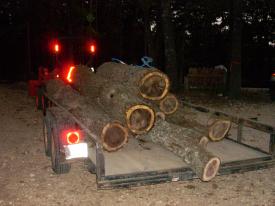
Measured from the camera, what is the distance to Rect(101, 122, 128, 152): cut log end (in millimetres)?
5957

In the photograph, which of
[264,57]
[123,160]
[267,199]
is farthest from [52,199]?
[264,57]

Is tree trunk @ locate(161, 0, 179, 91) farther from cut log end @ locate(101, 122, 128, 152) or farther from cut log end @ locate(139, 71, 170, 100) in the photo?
cut log end @ locate(101, 122, 128, 152)

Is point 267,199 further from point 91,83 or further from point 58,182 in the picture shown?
point 91,83

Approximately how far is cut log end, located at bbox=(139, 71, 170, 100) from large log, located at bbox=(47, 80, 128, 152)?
94cm

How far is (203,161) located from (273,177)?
253 centimetres

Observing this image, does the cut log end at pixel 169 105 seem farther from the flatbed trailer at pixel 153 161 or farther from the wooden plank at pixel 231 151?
the wooden plank at pixel 231 151

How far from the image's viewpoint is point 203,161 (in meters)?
5.36

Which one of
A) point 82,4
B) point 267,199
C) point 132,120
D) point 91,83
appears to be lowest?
point 267,199

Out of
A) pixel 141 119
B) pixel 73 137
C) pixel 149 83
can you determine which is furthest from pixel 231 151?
pixel 73 137

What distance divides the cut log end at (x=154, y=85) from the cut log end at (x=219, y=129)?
4.07 feet

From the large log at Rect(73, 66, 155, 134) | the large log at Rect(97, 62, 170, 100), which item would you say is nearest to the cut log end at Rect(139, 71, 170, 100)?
the large log at Rect(97, 62, 170, 100)

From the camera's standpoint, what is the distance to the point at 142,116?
253 inches

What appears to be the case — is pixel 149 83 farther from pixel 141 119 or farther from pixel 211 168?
pixel 211 168

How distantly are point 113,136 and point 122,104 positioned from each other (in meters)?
0.68
